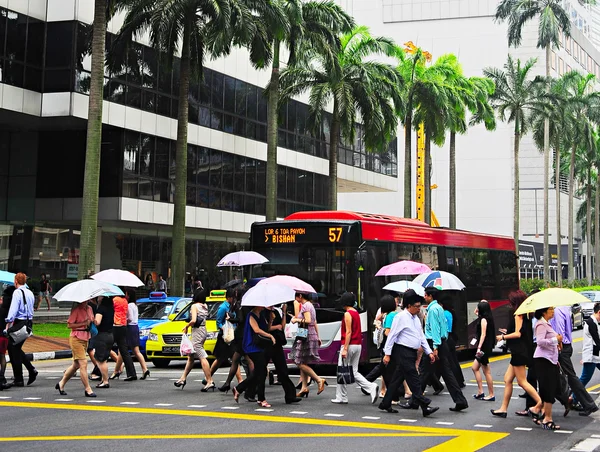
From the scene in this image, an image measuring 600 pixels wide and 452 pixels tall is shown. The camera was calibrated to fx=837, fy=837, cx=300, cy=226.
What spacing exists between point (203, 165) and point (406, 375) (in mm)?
31104

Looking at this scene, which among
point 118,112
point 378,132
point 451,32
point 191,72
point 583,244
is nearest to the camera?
point 191,72

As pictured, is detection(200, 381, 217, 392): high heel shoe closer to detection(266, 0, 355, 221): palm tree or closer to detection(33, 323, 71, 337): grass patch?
detection(33, 323, 71, 337): grass patch

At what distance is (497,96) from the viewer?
5984 centimetres

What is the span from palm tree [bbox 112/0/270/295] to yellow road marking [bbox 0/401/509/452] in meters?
17.6

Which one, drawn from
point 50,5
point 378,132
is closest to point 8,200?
point 50,5

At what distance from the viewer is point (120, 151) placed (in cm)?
3688

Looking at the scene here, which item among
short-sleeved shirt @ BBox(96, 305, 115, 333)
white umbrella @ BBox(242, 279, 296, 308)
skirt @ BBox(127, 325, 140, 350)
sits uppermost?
white umbrella @ BBox(242, 279, 296, 308)

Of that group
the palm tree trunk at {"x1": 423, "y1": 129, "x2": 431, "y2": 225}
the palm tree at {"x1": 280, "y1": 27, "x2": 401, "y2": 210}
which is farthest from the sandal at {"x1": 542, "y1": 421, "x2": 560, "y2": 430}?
the palm tree trunk at {"x1": 423, "y1": 129, "x2": 431, "y2": 225}

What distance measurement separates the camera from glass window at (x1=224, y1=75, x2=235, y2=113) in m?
44.2

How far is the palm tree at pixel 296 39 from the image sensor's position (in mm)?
34875

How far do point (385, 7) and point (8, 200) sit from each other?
69830 millimetres

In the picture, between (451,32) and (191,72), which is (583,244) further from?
(191,72)

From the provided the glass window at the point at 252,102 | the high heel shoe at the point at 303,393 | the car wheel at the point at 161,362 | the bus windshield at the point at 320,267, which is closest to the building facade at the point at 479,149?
the glass window at the point at 252,102

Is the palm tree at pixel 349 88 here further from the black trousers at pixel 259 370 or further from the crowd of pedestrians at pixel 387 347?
the black trousers at pixel 259 370
